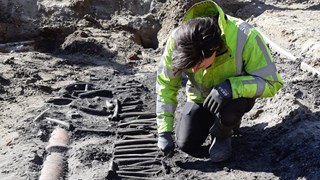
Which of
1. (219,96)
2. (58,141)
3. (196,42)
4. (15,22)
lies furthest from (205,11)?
(15,22)

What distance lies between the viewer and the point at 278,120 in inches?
193

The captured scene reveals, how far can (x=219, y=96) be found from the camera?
12.8 feet

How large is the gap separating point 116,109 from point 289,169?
200cm

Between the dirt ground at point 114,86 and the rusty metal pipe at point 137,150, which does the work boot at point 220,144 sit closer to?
the dirt ground at point 114,86

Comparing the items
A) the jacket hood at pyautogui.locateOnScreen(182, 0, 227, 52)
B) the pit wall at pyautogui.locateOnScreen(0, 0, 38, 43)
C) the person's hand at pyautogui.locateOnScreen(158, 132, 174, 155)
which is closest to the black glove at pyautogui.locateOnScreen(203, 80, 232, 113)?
the jacket hood at pyautogui.locateOnScreen(182, 0, 227, 52)

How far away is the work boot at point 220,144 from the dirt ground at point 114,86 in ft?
0.25

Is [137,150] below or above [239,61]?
below

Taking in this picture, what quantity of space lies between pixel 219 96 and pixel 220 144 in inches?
22.4

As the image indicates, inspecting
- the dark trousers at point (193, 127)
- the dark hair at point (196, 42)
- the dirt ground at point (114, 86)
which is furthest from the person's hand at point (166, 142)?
the dark hair at point (196, 42)

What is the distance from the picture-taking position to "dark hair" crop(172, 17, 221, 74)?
3637 millimetres

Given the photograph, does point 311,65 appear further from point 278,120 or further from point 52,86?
point 52,86

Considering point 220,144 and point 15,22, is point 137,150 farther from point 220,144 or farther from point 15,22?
point 15,22

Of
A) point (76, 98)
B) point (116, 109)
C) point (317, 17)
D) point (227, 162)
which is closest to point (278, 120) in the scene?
point (227, 162)

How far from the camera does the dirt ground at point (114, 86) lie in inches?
169
